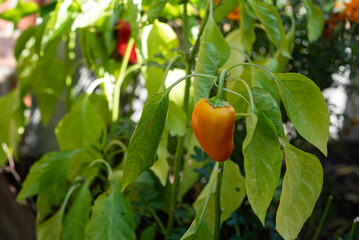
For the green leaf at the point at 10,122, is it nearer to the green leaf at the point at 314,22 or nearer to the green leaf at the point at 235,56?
the green leaf at the point at 235,56

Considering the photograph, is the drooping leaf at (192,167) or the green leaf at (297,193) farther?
the drooping leaf at (192,167)

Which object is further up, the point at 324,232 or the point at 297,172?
the point at 297,172

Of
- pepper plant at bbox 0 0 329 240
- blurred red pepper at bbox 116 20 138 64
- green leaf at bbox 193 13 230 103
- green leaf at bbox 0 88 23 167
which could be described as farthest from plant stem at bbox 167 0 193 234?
green leaf at bbox 0 88 23 167

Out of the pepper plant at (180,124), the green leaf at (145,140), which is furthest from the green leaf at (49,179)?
the green leaf at (145,140)

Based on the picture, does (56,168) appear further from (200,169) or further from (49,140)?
(49,140)

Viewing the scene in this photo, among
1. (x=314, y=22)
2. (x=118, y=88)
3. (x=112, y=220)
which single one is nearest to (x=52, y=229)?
(x=112, y=220)

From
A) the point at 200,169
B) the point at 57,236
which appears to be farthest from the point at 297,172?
the point at 57,236

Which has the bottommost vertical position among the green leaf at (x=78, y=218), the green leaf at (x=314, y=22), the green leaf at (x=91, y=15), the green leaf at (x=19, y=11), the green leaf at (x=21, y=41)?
the green leaf at (x=78, y=218)
